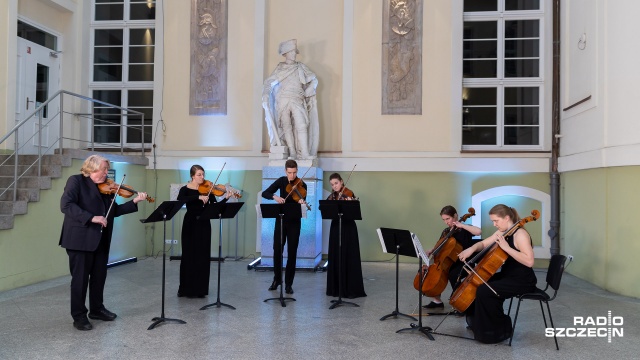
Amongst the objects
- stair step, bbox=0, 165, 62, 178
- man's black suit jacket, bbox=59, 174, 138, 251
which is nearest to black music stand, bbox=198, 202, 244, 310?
man's black suit jacket, bbox=59, 174, 138, 251

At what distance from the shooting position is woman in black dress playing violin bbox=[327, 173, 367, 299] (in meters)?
6.29

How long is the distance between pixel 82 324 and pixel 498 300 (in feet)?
11.7

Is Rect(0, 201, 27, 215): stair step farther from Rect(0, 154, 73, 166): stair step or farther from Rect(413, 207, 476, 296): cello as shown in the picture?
Rect(413, 207, 476, 296): cello

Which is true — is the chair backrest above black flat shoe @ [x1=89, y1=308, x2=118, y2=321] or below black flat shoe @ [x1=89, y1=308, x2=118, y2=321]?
above

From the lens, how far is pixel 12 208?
6.70m

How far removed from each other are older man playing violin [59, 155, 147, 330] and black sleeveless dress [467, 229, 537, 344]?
2.98 meters

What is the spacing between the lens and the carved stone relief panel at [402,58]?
9133 millimetres

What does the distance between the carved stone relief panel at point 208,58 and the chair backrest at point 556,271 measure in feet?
20.9

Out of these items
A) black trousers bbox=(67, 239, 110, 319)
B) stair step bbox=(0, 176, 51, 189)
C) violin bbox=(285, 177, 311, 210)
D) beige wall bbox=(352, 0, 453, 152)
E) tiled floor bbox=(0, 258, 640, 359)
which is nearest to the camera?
tiled floor bbox=(0, 258, 640, 359)

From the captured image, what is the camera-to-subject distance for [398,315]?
5371mm

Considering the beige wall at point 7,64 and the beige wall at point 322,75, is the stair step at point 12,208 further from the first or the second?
the beige wall at point 322,75

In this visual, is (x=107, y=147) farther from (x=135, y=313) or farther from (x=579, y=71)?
(x=579, y=71)

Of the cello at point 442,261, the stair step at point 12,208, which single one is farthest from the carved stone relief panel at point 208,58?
the cello at point 442,261

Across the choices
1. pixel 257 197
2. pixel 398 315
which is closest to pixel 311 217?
pixel 257 197
